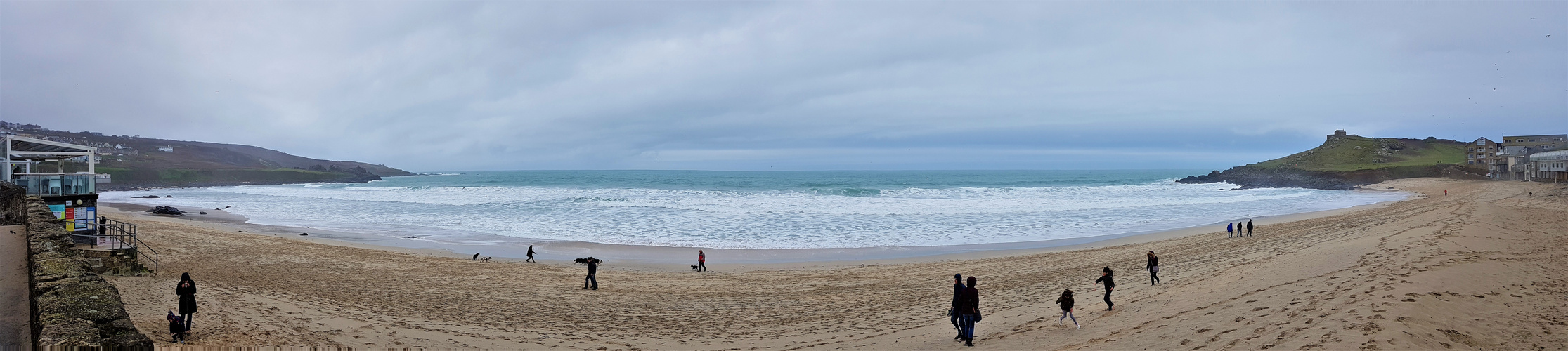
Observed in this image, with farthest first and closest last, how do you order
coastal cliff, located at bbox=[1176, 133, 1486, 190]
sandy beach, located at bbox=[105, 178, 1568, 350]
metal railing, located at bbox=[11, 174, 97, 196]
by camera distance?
coastal cliff, located at bbox=[1176, 133, 1486, 190]
metal railing, located at bbox=[11, 174, 97, 196]
sandy beach, located at bbox=[105, 178, 1568, 350]

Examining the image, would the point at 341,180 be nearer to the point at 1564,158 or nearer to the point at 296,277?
the point at 296,277

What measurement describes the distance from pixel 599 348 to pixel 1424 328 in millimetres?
8694

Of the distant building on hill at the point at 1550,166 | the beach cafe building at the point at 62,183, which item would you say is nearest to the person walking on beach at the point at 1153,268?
the beach cafe building at the point at 62,183

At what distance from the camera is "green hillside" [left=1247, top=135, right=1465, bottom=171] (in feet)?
266

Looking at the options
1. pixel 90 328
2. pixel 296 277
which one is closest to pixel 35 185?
pixel 296 277

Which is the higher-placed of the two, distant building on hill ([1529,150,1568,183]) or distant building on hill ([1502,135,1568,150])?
distant building on hill ([1502,135,1568,150])

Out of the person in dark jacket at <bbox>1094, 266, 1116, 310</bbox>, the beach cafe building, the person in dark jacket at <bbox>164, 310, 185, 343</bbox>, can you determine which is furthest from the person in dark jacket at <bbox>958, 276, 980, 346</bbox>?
the beach cafe building

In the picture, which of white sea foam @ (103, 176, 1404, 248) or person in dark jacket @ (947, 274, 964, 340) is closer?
person in dark jacket @ (947, 274, 964, 340)

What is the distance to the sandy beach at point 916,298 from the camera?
666 centimetres

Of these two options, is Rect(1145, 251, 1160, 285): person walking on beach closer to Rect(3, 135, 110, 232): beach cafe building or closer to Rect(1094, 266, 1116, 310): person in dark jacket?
Rect(1094, 266, 1116, 310): person in dark jacket

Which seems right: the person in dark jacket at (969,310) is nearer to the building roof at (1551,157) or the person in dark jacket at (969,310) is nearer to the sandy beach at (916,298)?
the sandy beach at (916,298)

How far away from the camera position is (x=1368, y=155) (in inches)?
3484

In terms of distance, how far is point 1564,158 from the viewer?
151 ft

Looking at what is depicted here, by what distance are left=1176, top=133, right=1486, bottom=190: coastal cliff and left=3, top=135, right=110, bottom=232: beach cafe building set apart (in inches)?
3362
